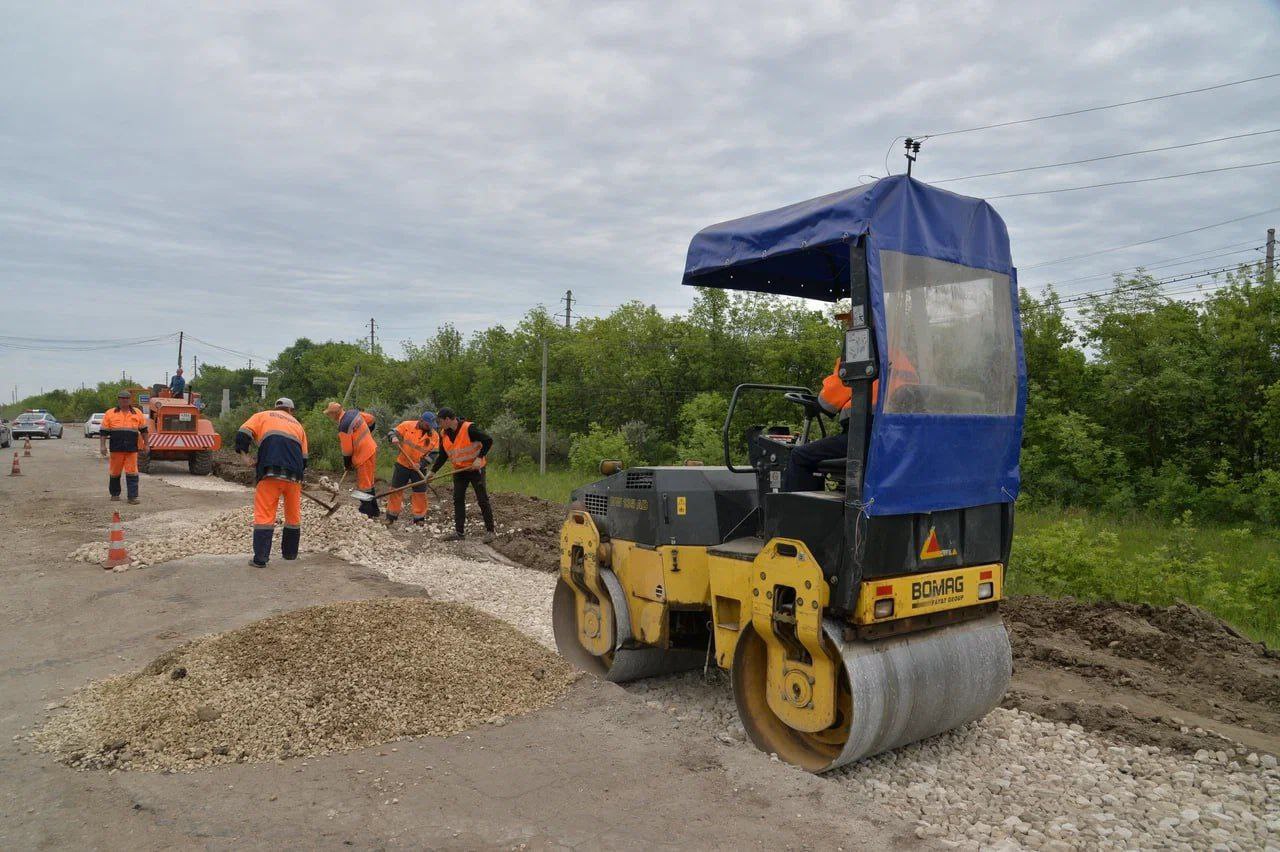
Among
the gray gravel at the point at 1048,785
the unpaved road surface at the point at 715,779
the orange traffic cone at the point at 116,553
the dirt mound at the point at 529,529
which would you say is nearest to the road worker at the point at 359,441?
the dirt mound at the point at 529,529

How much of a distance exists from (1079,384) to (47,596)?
16163 millimetres

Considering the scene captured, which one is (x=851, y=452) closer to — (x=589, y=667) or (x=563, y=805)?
(x=563, y=805)

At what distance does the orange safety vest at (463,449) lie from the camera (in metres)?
11.3

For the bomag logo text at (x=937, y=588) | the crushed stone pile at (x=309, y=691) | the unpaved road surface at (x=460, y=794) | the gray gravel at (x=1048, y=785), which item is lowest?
→ the unpaved road surface at (x=460, y=794)

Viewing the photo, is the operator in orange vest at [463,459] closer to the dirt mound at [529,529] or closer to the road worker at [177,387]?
the dirt mound at [529,529]

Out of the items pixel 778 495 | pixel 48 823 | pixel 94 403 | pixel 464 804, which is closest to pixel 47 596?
pixel 48 823

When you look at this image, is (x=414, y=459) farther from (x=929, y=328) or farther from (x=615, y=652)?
(x=929, y=328)

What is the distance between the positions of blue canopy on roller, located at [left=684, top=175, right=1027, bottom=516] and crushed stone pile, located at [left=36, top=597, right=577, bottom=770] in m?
2.61

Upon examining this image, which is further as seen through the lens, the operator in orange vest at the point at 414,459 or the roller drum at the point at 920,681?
the operator in orange vest at the point at 414,459

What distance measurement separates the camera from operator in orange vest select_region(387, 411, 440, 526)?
12.3 metres

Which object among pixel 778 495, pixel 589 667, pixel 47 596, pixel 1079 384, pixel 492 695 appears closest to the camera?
pixel 778 495

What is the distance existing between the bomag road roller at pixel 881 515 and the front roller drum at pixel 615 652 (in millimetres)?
364

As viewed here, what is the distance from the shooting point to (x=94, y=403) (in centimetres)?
8519

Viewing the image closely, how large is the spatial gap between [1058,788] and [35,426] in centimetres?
4896
